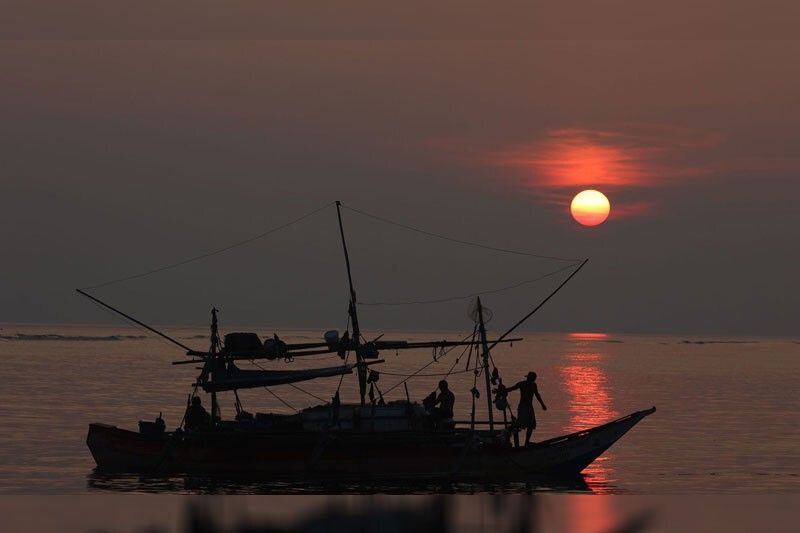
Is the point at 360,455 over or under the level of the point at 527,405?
under

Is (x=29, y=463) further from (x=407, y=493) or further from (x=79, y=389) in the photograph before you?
(x=79, y=389)

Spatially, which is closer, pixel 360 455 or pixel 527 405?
pixel 360 455

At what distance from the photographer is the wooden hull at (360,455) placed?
38562 mm

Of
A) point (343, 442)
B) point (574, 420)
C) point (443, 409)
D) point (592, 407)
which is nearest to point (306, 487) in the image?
point (343, 442)

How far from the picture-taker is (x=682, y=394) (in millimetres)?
99625

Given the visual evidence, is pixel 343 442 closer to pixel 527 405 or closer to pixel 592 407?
pixel 527 405

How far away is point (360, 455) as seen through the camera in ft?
127

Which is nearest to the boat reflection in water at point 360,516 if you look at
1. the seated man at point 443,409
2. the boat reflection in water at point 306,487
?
the boat reflection in water at point 306,487

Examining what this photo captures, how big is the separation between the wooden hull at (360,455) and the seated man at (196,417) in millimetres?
542

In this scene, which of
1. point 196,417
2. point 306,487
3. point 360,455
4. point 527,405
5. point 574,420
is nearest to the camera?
point 306,487

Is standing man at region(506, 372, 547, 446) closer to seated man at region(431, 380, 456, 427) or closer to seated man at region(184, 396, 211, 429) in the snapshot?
seated man at region(431, 380, 456, 427)

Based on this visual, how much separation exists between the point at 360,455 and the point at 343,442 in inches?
27.0

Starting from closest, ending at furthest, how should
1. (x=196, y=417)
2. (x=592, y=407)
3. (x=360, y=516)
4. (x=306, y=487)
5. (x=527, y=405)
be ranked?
(x=360, y=516), (x=306, y=487), (x=527, y=405), (x=196, y=417), (x=592, y=407)

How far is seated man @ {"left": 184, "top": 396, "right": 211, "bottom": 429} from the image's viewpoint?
4028 cm
